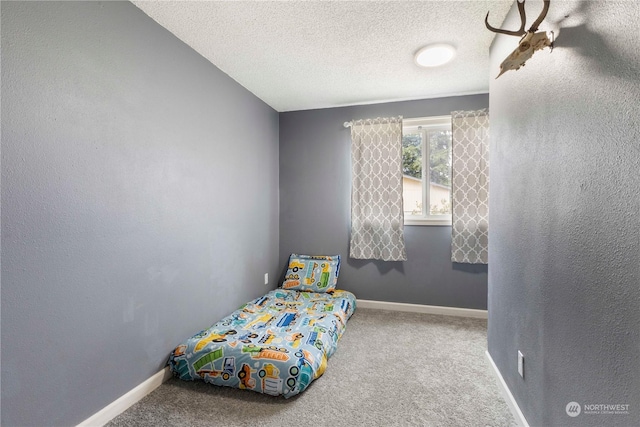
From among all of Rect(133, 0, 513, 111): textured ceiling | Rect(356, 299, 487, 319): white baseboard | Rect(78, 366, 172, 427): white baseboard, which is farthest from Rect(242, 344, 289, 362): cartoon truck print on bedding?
Rect(133, 0, 513, 111): textured ceiling

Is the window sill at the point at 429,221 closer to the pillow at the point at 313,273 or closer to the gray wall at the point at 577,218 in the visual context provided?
the pillow at the point at 313,273

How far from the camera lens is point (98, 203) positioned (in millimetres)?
1655

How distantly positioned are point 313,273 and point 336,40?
2.48 meters

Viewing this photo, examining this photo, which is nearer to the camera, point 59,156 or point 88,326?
point 59,156

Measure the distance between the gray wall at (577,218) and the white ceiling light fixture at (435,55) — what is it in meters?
0.62

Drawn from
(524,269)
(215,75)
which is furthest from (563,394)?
(215,75)

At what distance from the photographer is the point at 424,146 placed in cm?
356

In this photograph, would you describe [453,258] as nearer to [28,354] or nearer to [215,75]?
[215,75]

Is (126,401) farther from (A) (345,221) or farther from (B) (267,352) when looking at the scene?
(A) (345,221)

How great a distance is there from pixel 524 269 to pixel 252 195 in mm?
2579

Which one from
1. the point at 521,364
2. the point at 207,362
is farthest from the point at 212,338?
the point at 521,364

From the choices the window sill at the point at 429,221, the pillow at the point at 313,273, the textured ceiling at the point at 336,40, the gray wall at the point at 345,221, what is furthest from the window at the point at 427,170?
the pillow at the point at 313,273

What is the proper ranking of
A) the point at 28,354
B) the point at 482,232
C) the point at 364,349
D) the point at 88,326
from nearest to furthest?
the point at 28,354 < the point at 88,326 < the point at 364,349 < the point at 482,232

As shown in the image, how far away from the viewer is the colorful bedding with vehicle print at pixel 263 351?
6.28 feet
